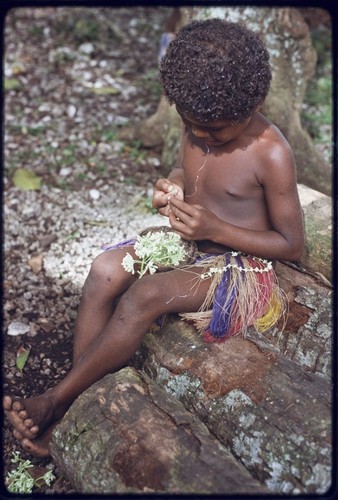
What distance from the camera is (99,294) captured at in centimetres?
312

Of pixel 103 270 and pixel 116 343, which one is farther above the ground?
pixel 103 270

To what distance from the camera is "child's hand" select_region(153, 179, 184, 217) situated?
10.4 ft

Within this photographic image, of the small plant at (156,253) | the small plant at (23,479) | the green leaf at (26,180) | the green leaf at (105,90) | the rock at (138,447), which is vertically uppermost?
the small plant at (156,253)

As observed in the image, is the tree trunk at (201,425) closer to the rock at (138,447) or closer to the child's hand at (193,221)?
the rock at (138,447)

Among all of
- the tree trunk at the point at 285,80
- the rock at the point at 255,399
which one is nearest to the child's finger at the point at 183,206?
the rock at the point at 255,399

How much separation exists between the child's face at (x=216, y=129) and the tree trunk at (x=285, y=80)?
194cm

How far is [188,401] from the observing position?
278 cm

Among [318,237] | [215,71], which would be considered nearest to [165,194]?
[215,71]

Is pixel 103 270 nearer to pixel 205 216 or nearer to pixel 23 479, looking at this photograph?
pixel 205 216

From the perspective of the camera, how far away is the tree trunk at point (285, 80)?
4.62 m

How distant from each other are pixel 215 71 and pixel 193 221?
67cm

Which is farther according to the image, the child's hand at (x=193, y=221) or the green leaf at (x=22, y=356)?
the green leaf at (x=22, y=356)

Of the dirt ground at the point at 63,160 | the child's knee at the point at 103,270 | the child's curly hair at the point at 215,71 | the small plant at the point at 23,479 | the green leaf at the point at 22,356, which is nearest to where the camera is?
the child's curly hair at the point at 215,71

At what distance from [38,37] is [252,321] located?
4.62m
